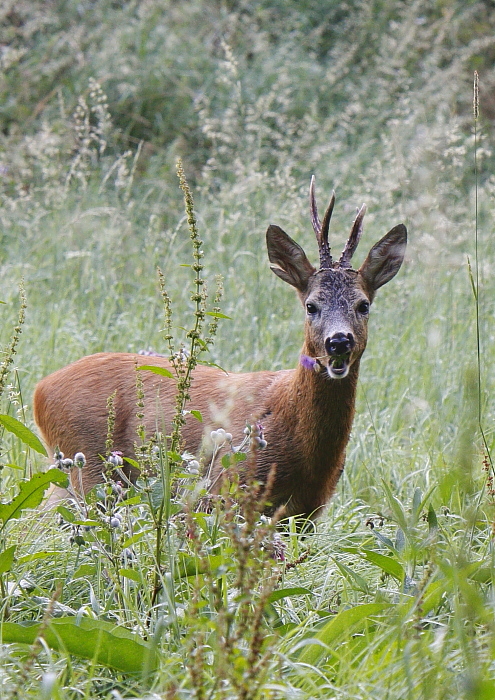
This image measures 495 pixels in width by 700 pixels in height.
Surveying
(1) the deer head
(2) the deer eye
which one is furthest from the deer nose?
(2) the deer eye

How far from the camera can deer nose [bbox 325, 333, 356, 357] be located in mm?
3674

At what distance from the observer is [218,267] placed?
6.27 m

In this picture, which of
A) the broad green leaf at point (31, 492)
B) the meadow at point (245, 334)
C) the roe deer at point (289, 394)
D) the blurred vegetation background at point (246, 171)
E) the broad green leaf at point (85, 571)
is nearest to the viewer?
the meadow at point (245, 334)

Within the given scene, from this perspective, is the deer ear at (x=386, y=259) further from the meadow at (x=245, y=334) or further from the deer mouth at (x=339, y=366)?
the deer mouth at (x=339, y=366)

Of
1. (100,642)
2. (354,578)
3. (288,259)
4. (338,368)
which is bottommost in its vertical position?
(100,642)

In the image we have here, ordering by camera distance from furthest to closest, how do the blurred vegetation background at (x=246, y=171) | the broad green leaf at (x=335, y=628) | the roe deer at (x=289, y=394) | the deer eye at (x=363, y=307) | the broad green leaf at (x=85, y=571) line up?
1. the blurred vegetation background at (x=246, y=171)
2. the deer eye at (x=363, y=307)
3. the roe deer at (x=289, y=394)
4. the broad green leaf at (x=85, y=571)
5. the broad green leaf at (x=335, y=628)

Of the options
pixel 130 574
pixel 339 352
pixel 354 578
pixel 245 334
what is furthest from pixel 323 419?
pixel 245 334

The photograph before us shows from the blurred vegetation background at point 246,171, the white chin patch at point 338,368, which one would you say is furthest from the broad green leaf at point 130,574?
the white chin patch at point 338,368

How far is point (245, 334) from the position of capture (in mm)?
5477

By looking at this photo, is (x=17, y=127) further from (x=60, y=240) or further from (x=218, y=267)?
(x=218, y=267)

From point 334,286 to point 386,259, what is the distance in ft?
1.34

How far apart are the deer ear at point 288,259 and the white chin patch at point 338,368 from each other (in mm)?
544

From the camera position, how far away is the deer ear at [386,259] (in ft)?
13.9

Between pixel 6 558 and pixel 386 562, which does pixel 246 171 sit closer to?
pixel 386 562
